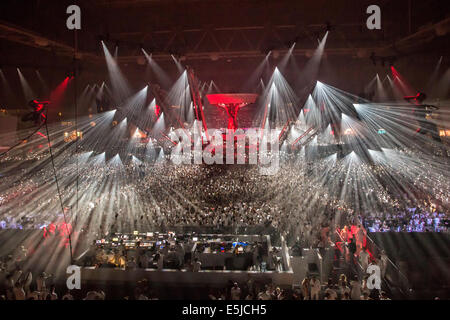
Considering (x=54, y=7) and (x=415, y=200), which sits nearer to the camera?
(x=54, y=7)

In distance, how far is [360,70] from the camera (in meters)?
11.8

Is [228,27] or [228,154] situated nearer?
[228,27]

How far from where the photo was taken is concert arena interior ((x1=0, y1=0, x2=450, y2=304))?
616cm

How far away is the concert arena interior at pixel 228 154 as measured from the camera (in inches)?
243

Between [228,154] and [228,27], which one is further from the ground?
[228,27]

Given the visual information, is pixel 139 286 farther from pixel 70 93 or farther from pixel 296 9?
pixel 70 93

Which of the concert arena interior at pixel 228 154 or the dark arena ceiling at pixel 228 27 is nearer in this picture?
the concert arena interior at pixel 228 154

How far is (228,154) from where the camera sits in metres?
12.5

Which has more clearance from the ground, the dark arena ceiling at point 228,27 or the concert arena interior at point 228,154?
the dark arena ceiling at point 228,27

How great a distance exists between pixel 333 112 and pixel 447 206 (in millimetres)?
6969

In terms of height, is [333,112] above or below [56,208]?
above

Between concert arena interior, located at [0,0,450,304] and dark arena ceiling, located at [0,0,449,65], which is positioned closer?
concert arena interior, located at [0,0,450,304]
